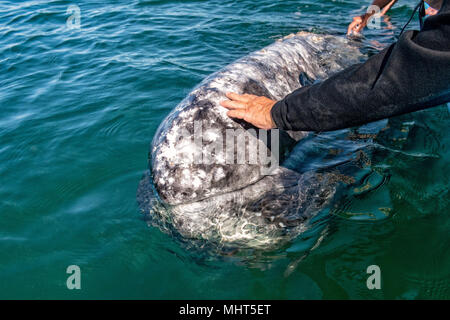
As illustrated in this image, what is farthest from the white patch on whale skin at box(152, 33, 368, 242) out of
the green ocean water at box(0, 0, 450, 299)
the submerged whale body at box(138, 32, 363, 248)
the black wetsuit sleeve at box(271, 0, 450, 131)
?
the black wetsuit sleeve at box(271, 0, 450, 131)

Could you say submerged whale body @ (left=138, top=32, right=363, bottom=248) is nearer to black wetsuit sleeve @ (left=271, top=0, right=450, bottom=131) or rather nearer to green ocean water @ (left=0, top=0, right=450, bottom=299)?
green ocean water @ (left=0, top=0, right=450, bottom=299)

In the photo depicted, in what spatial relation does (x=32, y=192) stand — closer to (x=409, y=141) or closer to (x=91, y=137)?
(x=91, y=137)

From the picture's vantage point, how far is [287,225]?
3299mm

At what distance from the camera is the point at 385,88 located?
7.29 feet

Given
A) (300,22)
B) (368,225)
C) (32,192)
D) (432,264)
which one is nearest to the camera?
(432,264)

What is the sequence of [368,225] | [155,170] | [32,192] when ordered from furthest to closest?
1. [32,192]
2. [155,170]
3. [368,225]

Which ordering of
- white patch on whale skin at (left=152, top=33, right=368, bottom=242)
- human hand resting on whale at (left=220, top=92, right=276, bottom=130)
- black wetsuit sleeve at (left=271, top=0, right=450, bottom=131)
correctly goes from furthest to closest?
1. white patch on whale skin at (left=152, top=33, right=368, bottom=242)
2. human hand resting on whale at (left=220, top=92, right=276, bottom=130)
3. black wetsuit sleeve at (left=271, top=0, right=450, bottom=131)

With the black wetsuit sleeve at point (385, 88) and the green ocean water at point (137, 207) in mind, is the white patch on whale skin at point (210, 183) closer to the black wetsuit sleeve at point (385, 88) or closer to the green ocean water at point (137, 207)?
the green ocean water at point (137, 207)

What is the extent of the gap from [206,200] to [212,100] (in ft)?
3.26

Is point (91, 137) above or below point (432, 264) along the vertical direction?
above

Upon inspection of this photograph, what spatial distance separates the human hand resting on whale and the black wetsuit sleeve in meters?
0.19

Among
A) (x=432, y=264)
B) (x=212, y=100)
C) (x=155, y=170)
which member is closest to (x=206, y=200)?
(x=155, y=170)

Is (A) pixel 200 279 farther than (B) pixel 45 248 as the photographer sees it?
No

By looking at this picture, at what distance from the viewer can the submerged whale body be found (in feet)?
10.9
